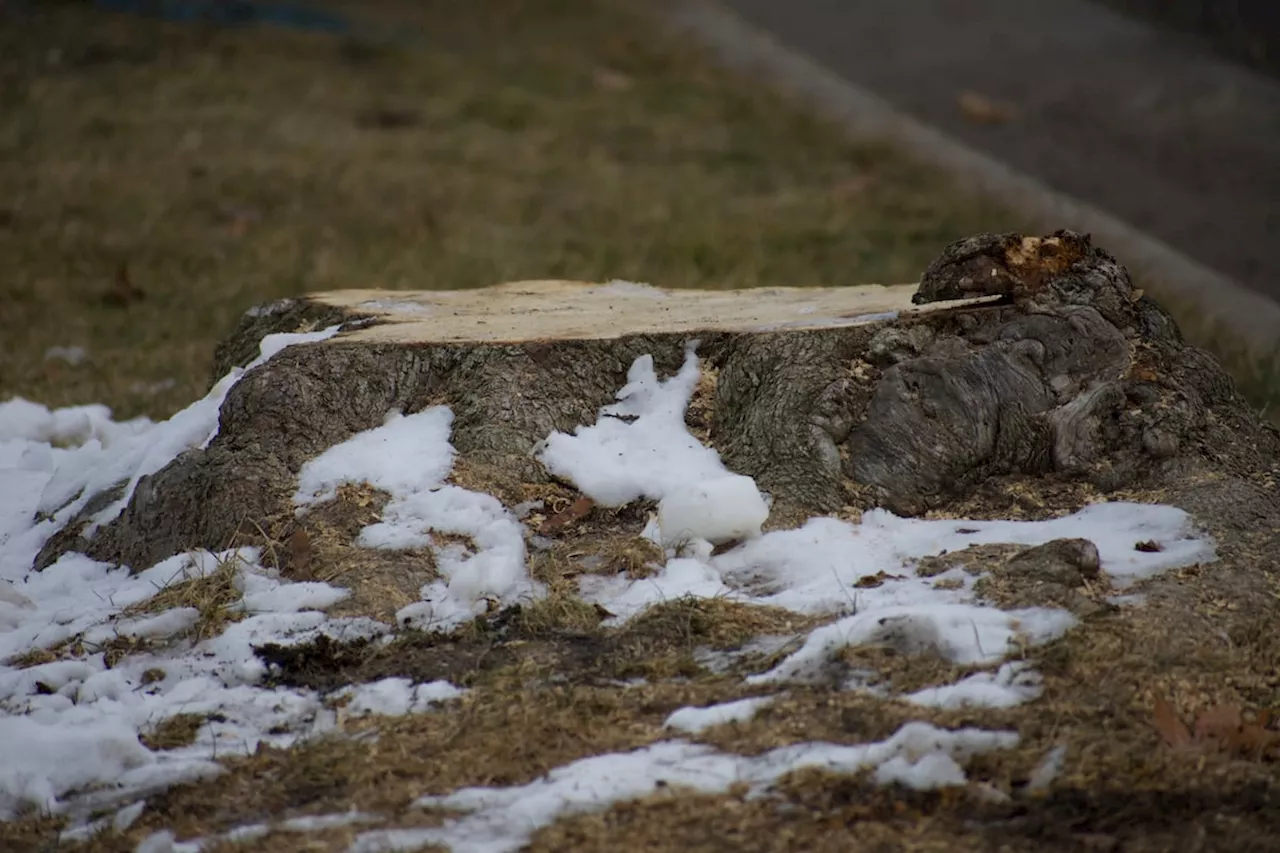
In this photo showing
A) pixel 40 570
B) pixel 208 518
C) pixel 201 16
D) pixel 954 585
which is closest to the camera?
pixel 954 585

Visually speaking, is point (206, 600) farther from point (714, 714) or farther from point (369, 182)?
point (369, 182)

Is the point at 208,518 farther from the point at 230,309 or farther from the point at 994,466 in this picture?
the point at 230,309

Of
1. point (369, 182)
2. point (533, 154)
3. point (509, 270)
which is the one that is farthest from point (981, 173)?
point (369, 182)

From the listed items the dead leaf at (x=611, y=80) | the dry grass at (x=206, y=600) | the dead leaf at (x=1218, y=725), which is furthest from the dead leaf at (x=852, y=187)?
the dead leaf at (x=1218, y=725)

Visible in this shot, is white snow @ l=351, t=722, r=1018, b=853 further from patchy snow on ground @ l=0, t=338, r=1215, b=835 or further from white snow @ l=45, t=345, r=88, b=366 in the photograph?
A: white snow @ l=45, t=345, r=88, b=366

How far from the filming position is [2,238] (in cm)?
768

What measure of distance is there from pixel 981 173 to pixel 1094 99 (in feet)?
4.83

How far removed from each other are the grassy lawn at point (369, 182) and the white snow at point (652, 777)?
3.64m

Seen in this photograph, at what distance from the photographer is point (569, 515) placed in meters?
3.35

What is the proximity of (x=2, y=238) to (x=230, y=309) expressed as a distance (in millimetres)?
1618

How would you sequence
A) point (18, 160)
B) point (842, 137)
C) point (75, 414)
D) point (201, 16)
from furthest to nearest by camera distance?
point (201, 16), point (842, 137), point (18, 160), point (75, 414)

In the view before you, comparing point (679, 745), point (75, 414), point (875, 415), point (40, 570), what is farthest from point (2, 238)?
point (679, 745)

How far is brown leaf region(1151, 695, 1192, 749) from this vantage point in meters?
2.40

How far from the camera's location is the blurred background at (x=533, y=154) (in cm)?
717
